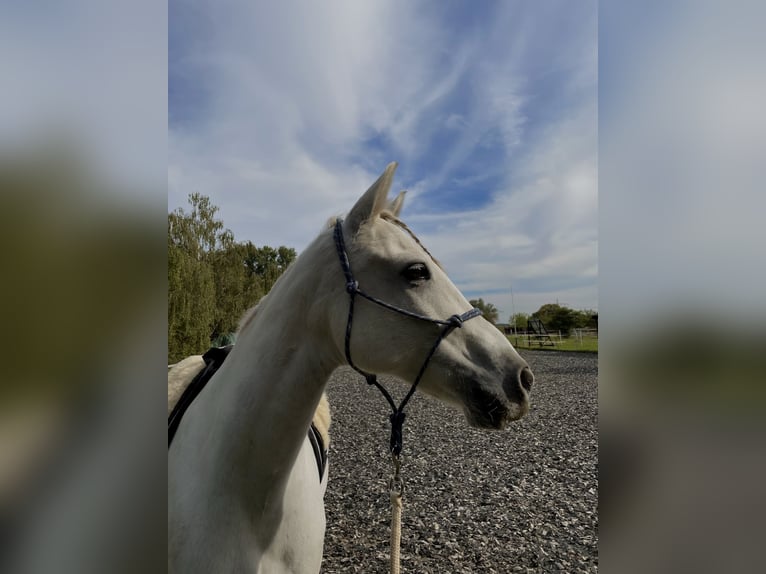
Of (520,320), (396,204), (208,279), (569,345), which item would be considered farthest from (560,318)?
(396,204)

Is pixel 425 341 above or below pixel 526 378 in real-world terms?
above

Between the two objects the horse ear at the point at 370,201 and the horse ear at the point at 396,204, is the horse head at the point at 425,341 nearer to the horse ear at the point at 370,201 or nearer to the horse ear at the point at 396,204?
the horse ear at the point at 370,201

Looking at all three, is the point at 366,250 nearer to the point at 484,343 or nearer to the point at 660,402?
the point at 484,343

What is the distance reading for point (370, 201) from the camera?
181 cm

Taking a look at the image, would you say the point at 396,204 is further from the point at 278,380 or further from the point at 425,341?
the point at 278,380

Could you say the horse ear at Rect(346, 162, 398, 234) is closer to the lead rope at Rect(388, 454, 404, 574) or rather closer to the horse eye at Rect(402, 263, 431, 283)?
the horse eye at Rect(402, 263, 431, 283)

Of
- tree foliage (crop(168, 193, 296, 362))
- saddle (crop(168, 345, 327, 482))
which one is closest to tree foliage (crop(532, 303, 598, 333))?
tree foliage (crop(168, 193, 296, 362))

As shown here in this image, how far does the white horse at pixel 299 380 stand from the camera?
1.56 metres

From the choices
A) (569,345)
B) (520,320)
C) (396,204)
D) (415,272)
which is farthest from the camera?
(520,320)

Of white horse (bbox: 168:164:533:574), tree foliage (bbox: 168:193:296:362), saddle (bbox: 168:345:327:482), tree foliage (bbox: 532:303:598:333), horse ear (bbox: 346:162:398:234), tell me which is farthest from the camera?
tree foliage (bbox: 532:303:598:333)

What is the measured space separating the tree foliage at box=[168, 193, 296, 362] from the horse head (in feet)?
18.5

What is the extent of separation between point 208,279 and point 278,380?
407 inches

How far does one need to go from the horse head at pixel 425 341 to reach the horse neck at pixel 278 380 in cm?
12

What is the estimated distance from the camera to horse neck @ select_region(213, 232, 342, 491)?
1.59 metres
